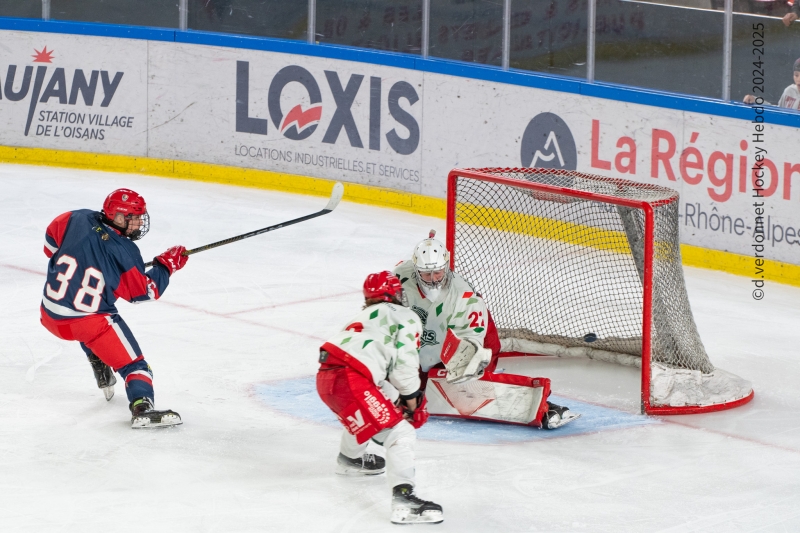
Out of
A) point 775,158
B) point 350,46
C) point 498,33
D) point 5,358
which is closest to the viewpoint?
point 5,358

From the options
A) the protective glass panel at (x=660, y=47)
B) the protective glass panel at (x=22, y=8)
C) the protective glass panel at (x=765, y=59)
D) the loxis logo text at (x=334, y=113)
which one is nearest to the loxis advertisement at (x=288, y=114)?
the loxis logo text at (x=334, y=113)

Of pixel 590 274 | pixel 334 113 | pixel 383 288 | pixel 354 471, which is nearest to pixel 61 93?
pixel 334 113

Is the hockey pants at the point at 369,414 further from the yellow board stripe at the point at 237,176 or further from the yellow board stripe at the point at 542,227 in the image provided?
the yellow board stripe at the point at 237,176

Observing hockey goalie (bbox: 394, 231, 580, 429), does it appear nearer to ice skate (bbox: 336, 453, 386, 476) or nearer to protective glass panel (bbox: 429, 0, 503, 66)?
ice skate (bbox: 336, 453, 386, 476)

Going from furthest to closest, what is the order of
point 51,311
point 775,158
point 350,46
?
1. point 350,46
2. point 775,158
3. point 51,311

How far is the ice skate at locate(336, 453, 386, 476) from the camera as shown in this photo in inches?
203

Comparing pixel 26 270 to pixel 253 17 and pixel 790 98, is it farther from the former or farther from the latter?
pixel 790 98

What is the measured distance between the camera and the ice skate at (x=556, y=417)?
18.9 feet

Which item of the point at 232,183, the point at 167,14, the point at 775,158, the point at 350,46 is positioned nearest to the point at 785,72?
the point at 775,158

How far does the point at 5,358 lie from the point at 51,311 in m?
1.13

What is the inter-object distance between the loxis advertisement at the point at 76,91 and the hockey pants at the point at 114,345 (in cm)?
581

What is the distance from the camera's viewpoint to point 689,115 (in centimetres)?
866

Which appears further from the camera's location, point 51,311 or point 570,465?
point 51,311

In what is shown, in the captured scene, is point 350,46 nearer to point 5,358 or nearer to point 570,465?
point 5,358
